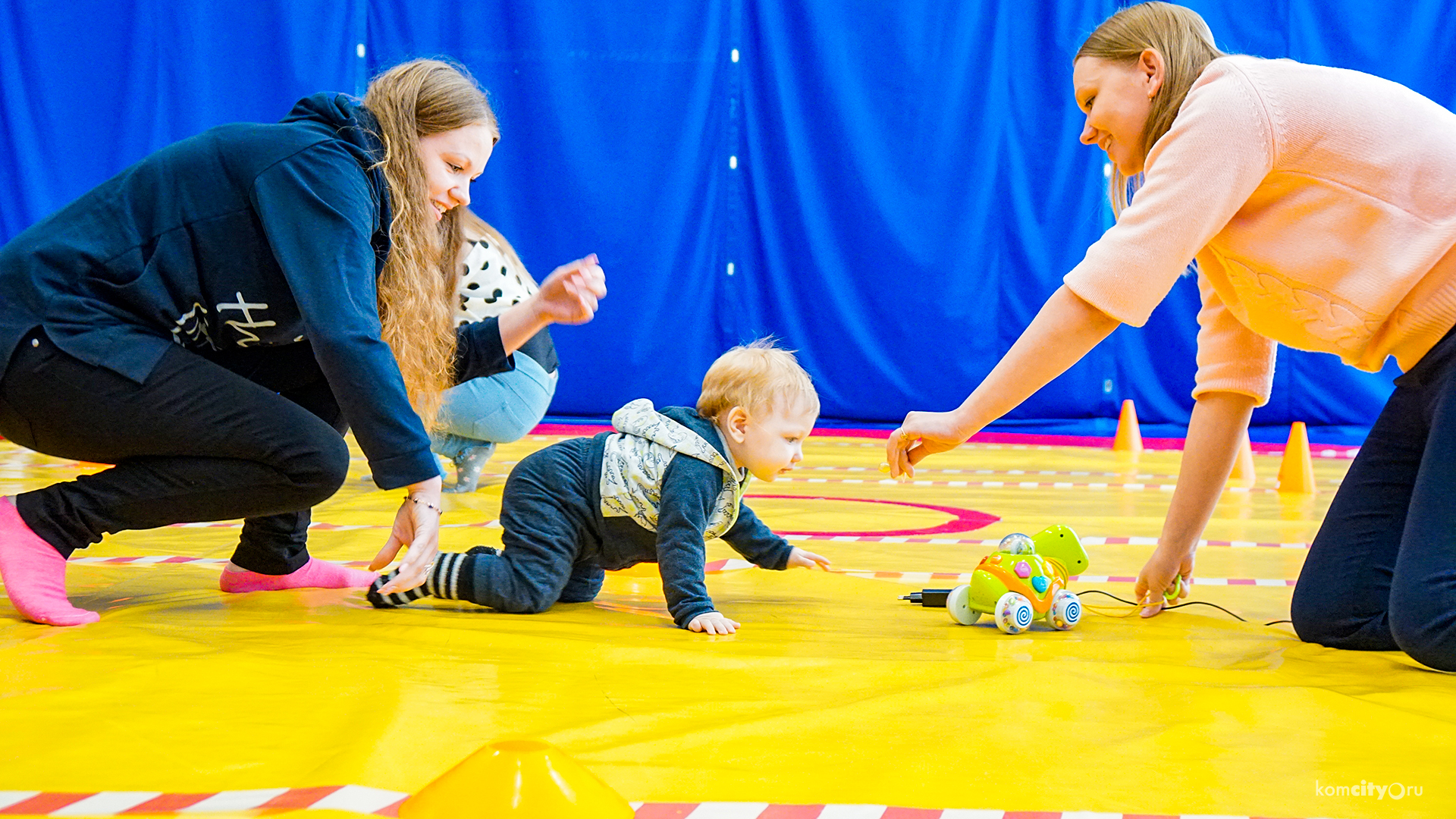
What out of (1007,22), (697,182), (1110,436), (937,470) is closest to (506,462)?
(937,470)

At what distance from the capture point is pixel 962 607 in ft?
6.51

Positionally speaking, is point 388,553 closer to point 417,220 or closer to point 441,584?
point 441,584

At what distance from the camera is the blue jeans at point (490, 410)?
3.72 meters

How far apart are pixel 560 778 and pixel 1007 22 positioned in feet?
21.1

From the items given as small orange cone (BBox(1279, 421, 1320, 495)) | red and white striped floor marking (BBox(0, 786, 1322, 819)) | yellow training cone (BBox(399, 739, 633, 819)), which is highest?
yellow training cone (BBox(399, 739, 633, 819))

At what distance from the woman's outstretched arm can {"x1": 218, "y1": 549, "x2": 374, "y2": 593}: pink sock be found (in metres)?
1.08

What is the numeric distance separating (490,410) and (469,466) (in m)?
0.20

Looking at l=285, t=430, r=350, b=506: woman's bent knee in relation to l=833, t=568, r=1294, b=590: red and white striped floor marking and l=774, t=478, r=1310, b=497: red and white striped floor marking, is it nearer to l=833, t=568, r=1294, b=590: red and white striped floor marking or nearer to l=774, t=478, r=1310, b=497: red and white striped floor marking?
l=833, t=568, r=1294, b=590: red and white striped floor marking

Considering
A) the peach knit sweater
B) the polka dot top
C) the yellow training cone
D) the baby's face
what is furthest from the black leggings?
the polka dot top

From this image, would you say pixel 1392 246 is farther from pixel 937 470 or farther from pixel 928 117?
pixel 928 117

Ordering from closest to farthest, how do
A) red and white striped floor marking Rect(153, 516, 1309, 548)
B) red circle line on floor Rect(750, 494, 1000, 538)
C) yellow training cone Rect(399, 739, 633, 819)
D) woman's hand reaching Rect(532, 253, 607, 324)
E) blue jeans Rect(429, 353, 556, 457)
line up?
1. yellow training cone Rect(399, 739, 633, 819)
2. woman's hand reaching Rect(532, 253, 607, 324)
3. red and white striped floor marking Rect(153, 516, 1309, 548)
4. red circle line on floor Rect(750, 494, 1000, 538)
5. blue jeans Rect(429, 353, 556, 457)

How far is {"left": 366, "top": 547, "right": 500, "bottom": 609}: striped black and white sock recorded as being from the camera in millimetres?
1999

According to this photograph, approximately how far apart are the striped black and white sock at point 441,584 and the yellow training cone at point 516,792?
1.00 metres

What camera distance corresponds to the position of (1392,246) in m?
1.70
